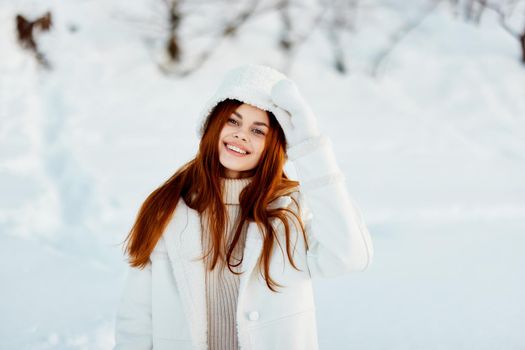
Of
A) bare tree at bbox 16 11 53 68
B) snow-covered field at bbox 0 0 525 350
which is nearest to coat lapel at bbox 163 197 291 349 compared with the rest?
snow-covered field at bbox 0 0 525 350

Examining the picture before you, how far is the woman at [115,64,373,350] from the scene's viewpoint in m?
1.39

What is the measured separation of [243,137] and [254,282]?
1.50ft

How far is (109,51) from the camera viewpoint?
20.7ft

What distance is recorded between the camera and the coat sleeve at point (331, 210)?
1.34 meters

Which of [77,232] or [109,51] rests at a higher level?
[109,51]

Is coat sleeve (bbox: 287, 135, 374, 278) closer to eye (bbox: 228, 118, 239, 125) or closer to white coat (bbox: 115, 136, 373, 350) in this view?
white coat (bbox: 115, 136, 373, 350)

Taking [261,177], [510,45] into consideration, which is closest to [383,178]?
[261,177]

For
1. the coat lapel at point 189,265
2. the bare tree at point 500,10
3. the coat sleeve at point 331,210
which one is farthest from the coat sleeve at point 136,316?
the bare tree at point 500,10

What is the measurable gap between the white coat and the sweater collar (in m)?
0.13

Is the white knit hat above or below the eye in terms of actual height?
above

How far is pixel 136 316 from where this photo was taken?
1.54 m

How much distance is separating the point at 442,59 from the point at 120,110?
4229 millimetres

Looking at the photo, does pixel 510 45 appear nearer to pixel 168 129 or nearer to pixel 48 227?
pixel 168 129

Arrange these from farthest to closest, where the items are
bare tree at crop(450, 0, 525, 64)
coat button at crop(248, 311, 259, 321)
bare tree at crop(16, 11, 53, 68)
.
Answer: bare tree at crop(450, 0, 525, 64) < bare tree at crop(16, 11, 53, 68) < coat button at crop(248, 311, 259, 321)
